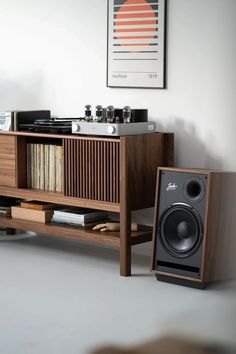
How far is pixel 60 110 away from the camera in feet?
11.9

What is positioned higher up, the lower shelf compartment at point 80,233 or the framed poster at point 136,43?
the framed poster at point 136,43

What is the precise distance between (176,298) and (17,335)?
77 cm

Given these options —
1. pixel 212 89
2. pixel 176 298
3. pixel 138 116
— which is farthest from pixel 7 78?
pixel 176 298

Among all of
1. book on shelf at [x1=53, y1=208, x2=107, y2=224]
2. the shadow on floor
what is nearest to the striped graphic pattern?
book on shelf at [x1=53, y1=208, x2=107, y2=224]

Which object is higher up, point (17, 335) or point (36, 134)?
point (36, 134)

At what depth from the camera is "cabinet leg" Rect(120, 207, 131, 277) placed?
2914mm

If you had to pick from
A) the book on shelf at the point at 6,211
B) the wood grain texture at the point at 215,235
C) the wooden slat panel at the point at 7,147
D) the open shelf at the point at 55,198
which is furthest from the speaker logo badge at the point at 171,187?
the book on shelf at the point at 6,211

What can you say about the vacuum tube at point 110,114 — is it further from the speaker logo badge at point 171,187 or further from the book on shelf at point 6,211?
the book on shelf at point 6,211

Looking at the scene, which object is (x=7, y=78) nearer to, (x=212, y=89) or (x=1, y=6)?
(x=1, y=6)

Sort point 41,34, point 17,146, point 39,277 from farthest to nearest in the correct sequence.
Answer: point 41,34 < point 17,146 < point 39,277

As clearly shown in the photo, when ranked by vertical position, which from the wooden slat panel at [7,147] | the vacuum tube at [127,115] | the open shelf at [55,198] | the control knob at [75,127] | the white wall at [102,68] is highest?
the white wall at [102,68]

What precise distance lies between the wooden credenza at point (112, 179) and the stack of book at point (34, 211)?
0.04m

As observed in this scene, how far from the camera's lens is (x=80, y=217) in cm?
322

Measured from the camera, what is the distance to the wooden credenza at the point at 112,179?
292 centimetres
